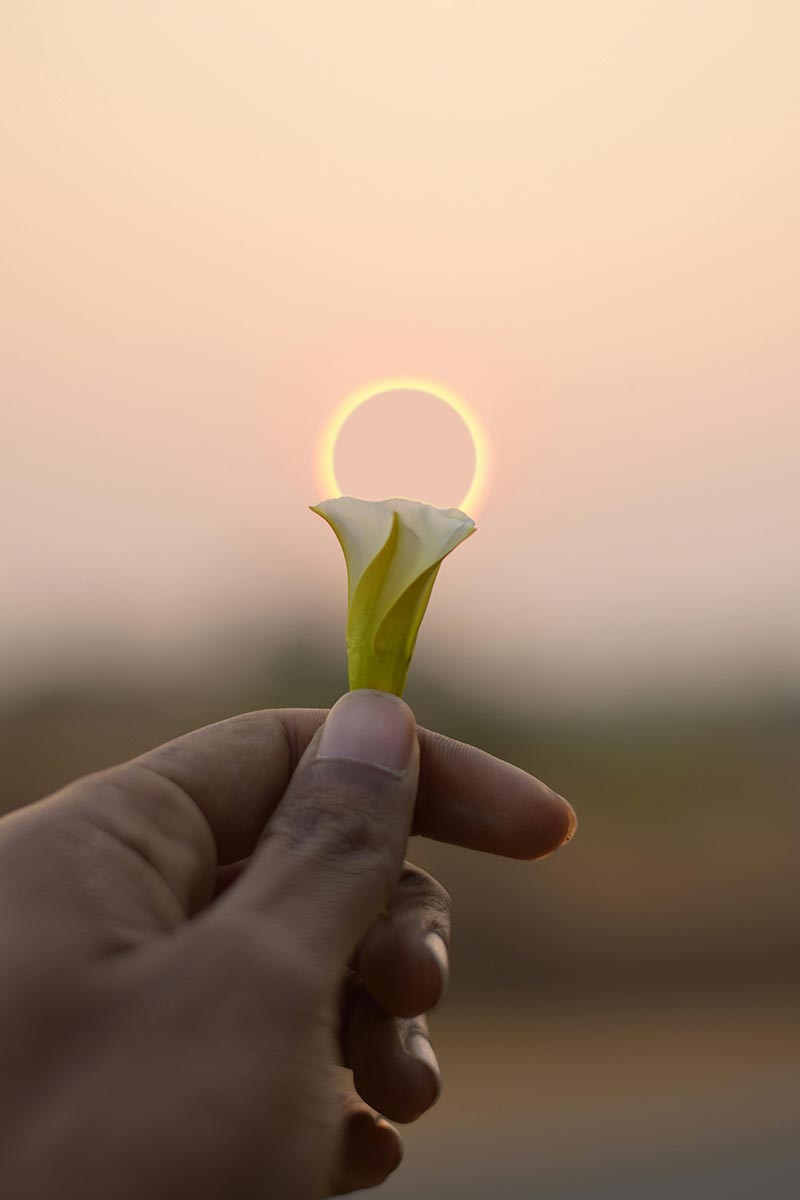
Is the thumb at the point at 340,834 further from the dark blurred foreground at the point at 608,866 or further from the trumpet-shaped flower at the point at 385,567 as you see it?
the dark blurred foreground at the point at 608,866

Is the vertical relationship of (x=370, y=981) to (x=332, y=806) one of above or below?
below

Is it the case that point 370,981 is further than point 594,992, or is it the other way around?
point 594,992

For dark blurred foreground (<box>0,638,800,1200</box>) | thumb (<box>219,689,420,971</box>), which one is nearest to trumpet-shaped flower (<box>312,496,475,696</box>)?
thumb (<box>219,689,420,971</box>)

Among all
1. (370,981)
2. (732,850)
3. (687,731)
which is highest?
(370,981)

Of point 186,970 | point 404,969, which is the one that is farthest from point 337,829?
point 404,969

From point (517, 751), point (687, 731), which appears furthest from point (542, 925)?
point (687, 731)

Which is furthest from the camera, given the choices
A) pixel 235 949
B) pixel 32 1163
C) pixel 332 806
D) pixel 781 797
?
pixel 781 797

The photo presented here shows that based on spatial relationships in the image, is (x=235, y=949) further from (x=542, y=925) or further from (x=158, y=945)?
(x=542, y=925)

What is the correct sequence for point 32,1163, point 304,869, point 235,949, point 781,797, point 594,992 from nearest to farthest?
point 32,1163, point 235,949, point 304,869, point 594,992, point 781,797
